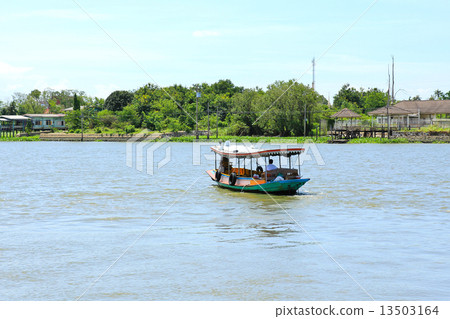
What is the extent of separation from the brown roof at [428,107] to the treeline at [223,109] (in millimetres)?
14661

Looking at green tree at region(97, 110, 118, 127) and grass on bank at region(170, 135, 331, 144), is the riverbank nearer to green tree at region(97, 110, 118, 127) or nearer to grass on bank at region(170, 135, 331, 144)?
grass on bank at region(170, 135, 331, 144)

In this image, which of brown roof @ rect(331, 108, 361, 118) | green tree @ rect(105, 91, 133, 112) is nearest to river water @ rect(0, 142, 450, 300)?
brown roof @ rect(331, 108, 361, 118)

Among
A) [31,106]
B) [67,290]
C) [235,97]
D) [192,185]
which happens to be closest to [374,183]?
[192,185]

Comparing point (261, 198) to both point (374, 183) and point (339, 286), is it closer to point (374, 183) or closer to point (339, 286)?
point (374, 183)

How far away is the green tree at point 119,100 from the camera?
13138 centimetres

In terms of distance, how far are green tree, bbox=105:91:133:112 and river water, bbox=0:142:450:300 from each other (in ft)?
342

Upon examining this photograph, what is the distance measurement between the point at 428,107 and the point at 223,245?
100538 mm

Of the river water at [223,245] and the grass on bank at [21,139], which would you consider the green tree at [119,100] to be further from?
the river water at [223,245]

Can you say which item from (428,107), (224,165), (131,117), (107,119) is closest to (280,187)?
(224,165)

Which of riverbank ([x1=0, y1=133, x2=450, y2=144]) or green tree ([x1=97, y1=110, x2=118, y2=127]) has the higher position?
green tree ([x1=97, y1=110, x2=118, y2=127])

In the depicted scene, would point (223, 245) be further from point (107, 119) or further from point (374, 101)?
point (374, 101)

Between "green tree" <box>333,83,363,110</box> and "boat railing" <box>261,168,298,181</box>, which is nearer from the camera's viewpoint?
"boat railing" <box>261,168,298,181</box>

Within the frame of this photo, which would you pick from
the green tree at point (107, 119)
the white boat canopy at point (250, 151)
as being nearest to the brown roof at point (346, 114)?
the green tree at point (107, 119)

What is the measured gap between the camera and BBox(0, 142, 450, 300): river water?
11.1 m
